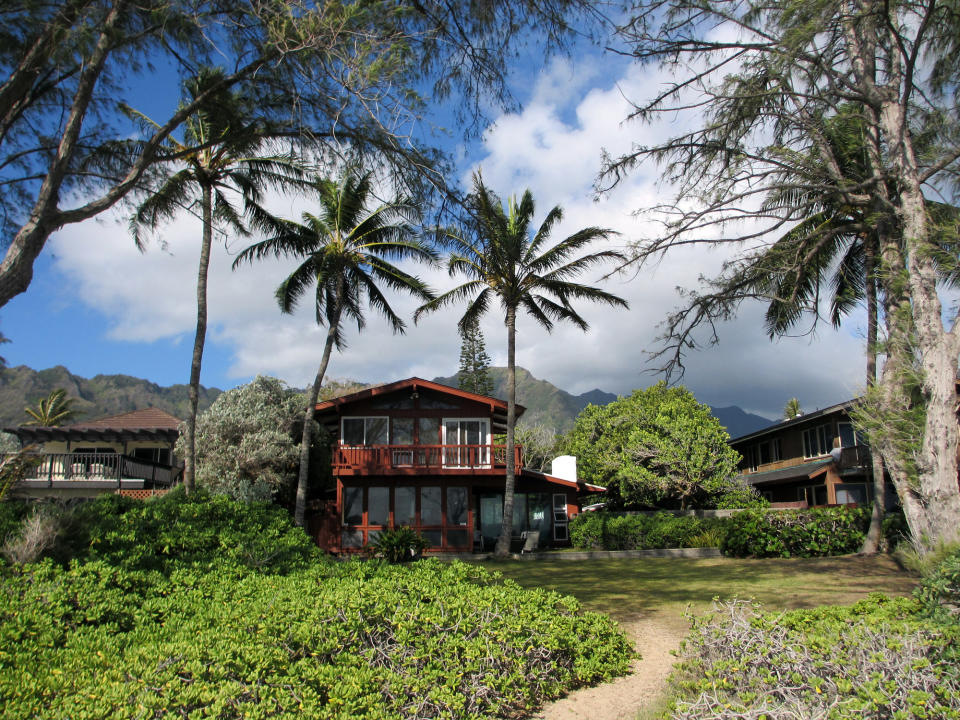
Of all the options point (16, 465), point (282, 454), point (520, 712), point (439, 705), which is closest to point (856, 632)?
point (520, 712)

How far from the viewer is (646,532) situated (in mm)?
21578

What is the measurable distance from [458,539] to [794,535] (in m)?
11.1

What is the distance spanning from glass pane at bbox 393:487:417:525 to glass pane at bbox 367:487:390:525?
29 cm

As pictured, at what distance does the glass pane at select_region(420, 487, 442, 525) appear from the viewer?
2398cm

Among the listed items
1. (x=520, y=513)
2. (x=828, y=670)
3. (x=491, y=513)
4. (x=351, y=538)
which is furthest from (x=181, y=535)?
(x=520, y=513)

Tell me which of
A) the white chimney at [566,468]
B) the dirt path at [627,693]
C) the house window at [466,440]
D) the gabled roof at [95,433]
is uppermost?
the gabled roof at [95,433]

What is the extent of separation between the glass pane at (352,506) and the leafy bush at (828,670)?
64.3 ft

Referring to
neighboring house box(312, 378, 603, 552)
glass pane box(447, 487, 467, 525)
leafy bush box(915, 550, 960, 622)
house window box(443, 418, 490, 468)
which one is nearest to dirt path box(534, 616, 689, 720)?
leafy bush box(915, 550, 960, 622)

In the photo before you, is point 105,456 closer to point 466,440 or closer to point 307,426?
point 307,426

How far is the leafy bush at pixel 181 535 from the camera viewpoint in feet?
23.4

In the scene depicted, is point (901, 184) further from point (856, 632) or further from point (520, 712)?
point (520, 712)

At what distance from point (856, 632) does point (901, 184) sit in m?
7.55

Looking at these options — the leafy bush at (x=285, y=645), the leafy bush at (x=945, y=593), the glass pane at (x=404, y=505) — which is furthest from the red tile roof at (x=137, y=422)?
the leafy bush at (x=945, y=593)

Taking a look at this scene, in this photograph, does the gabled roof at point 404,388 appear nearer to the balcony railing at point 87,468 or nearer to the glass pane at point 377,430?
the glass pane at point 377,430
